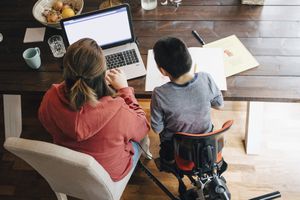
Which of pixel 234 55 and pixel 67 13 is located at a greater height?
pixel 67 13

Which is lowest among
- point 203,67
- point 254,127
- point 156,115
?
point 254,127

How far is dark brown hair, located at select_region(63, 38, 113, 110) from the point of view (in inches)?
52.0

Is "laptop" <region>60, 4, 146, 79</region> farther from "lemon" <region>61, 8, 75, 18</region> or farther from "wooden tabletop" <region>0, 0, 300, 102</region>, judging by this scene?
"lemon" <region>61, 8, 75, 18</region>

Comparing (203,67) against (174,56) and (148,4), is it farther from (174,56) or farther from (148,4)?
(148,4)

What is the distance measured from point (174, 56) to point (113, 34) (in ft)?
1.65

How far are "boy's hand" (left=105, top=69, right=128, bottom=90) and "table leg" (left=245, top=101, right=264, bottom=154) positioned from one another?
2.38 ft

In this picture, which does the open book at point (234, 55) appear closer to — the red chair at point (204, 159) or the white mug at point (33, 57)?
the red chair at point (204, 159)

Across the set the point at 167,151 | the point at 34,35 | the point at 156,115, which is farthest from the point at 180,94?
the point at 34,35

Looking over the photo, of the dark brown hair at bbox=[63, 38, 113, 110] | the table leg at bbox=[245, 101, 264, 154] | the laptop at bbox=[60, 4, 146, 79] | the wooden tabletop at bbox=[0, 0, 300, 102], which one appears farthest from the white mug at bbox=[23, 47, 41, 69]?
the table leg at bbox=[245, 101, 264, 154]

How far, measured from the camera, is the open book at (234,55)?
1.65 metres

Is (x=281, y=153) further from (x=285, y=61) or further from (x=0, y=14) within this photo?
(x=0, y=14)

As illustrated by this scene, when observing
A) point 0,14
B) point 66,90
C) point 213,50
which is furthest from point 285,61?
point 0,14

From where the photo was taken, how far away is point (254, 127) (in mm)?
2055

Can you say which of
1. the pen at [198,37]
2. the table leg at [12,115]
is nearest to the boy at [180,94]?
the pen at [198,37]
